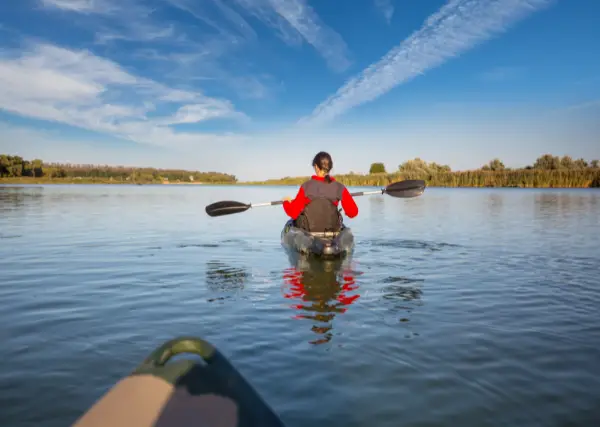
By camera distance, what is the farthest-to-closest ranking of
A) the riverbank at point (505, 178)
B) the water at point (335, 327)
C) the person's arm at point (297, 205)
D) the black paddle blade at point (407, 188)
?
the riverbank at point (505, 178) → the black paddle blade at point (407, 188) → the person's arm at point (297, 205) → the water at point (335, 327)

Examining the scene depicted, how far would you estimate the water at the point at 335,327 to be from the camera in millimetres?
3299

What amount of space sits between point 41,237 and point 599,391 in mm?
13164

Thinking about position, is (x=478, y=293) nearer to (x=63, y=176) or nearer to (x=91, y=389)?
(x=91, y=389)

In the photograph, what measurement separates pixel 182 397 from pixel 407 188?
10.8m

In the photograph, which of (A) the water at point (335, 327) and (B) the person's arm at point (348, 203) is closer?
(A) the water at point (335, 327)

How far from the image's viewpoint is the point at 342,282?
7.54m

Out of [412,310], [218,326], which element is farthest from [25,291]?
[412,310]

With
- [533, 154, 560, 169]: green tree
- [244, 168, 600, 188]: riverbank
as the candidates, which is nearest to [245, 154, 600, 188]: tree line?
[244, 168, 600, 188]: riverbank

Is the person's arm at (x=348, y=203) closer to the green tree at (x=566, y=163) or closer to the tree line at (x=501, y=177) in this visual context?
the tree line at (x=501, y=177)

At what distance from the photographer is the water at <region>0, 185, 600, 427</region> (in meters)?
3.30

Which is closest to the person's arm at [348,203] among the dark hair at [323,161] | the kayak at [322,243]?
the kayak at [322,243]

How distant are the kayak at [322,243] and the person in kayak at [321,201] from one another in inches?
8.0

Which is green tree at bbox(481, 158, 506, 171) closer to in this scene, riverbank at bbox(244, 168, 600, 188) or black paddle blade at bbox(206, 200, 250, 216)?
riverbank at bbox(244, 168, 600, 188)

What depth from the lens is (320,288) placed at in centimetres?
712
